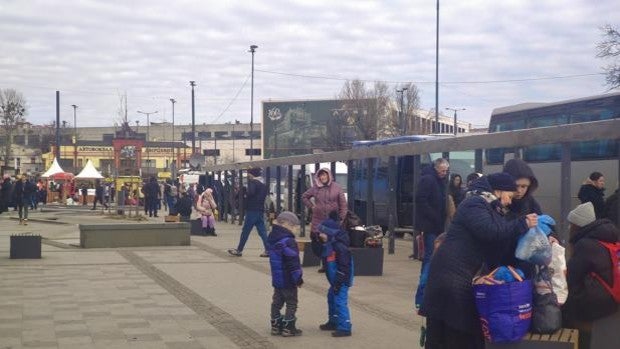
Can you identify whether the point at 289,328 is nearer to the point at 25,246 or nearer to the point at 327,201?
the point at 327,201

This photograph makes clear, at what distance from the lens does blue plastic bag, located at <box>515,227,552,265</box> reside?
482cm

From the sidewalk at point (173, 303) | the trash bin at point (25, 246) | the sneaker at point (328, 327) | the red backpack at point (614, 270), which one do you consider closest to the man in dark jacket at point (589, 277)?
the red backpack at point (614, 270)

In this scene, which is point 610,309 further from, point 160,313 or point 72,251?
point 72,251

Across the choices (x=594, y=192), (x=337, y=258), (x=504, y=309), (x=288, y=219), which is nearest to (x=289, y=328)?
(x=337, y=258)

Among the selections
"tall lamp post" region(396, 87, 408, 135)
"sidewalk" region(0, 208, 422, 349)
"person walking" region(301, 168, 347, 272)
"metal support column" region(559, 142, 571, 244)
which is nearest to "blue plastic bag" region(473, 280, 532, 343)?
"sidewalk" region(0, 208, 422, 349)

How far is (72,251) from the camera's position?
57.5 feet

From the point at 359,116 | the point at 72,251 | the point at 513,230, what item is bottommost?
the point at 72,251

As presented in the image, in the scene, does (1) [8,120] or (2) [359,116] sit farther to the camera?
(1) [8,120]

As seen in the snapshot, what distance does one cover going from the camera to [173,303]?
10.4 m

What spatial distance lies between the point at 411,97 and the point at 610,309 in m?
52.3

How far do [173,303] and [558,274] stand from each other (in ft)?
20.7

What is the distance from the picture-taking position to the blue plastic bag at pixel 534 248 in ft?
15.8

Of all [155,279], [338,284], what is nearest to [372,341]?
[338,284]

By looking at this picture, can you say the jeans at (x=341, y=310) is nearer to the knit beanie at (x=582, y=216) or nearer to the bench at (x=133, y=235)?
the knit beanie at (x=582, y=216)
